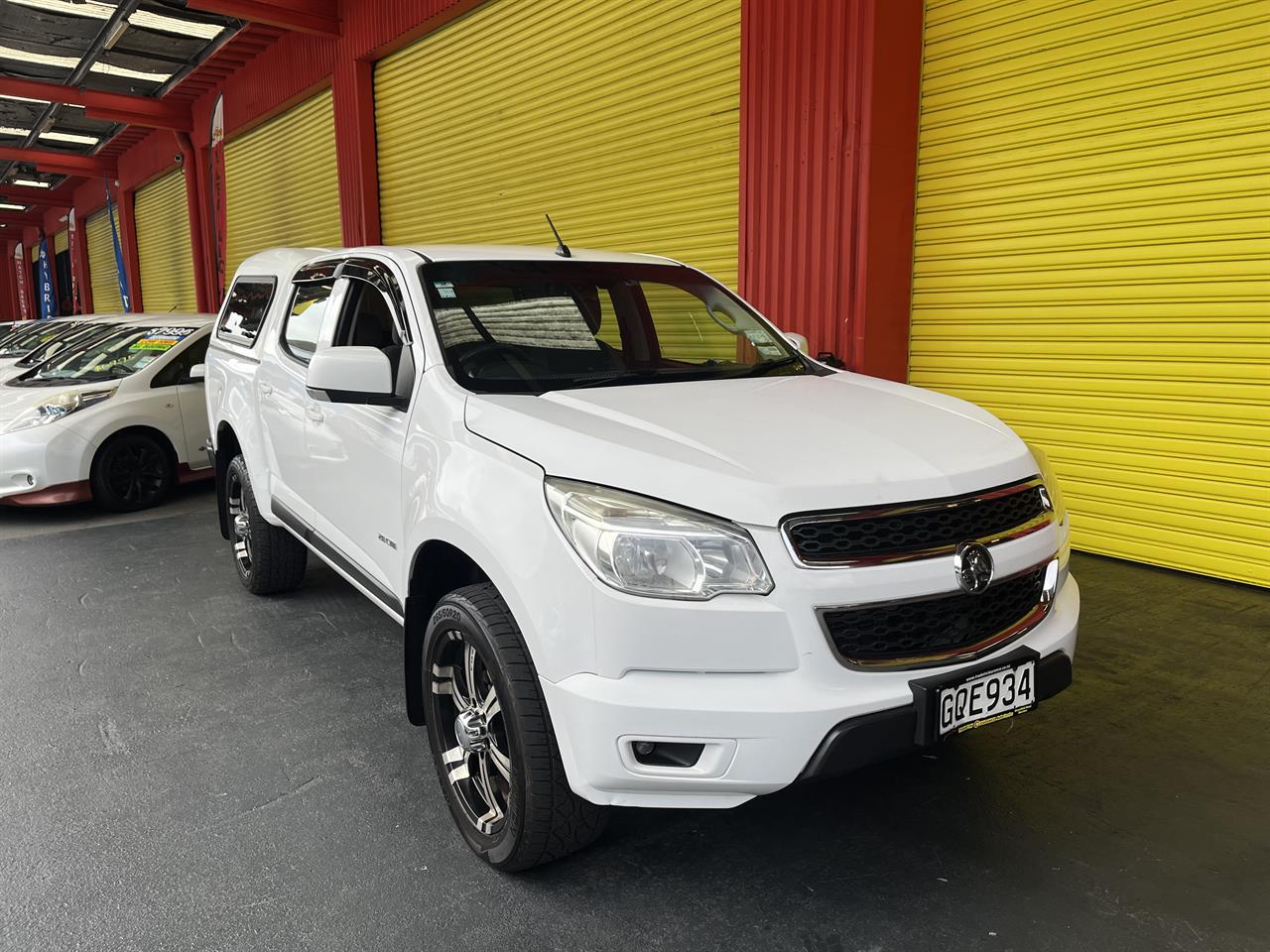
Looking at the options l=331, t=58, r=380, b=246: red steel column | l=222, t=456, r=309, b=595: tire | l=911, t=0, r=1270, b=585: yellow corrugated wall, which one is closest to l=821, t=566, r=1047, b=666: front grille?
l=911, t=0, r=1270, b=585: yellow corrugated wall

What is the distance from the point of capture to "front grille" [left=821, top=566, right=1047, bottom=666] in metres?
2.06

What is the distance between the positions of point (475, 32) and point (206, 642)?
285 inches

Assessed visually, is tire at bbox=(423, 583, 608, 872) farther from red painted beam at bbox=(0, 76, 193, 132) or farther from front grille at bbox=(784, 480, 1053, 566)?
red painted beam at bbox=(0, 76, 193, 132)

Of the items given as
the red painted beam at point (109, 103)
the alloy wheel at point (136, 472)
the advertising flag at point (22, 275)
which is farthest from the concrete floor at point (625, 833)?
the advertising flag at point (22, 275)

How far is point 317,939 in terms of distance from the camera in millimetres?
2225

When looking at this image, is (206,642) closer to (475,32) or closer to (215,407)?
(215,407)

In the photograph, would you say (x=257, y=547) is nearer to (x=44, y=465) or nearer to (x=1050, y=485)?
(x=44, y=465)

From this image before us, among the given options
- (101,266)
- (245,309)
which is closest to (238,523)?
(245,309)

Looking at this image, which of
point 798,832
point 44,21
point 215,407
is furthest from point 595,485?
point 44,21

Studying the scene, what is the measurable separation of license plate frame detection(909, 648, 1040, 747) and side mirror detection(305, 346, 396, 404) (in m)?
1.75

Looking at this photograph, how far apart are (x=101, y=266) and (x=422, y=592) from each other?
2787cm

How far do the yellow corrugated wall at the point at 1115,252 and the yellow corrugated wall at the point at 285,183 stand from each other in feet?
30.2

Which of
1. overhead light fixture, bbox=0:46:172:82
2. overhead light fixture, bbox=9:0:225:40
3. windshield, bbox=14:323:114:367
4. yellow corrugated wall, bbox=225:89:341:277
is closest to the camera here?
windshield, bbox=14:323:114:367

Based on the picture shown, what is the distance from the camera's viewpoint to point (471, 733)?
2549 mm
